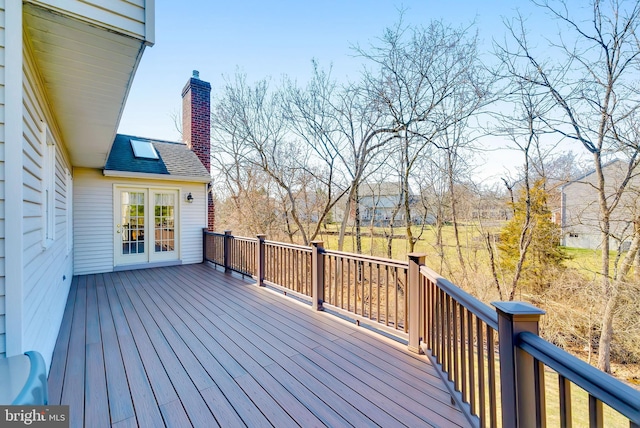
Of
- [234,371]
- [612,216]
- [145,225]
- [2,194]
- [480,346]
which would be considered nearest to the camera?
[2,194]

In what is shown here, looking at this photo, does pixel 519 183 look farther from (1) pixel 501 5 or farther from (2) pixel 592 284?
(1) pixel 501 5

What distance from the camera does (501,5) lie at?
19.5ft

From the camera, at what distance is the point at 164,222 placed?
7.25 m

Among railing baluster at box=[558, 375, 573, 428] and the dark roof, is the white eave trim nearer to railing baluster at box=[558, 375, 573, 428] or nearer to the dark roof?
the dark roof

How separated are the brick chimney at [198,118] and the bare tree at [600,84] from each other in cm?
770

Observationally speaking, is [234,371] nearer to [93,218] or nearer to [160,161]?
[93,218]

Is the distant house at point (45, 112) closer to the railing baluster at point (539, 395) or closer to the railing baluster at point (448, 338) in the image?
the railing baluster at point (539, 395)

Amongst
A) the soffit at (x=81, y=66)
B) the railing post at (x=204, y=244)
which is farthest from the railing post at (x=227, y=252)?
the soffit at (x=81, y=66)

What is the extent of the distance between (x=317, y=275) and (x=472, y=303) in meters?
2.52

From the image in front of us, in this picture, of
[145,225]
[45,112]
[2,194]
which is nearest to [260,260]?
[45,112]

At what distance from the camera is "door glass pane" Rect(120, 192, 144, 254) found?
675 centimetres

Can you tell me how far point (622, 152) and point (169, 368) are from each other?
27.4 ft

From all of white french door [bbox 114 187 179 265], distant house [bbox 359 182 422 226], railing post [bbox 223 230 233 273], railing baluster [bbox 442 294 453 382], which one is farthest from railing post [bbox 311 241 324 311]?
distant house [bbox 359 182 422 226]

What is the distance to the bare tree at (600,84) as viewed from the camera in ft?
17.5
